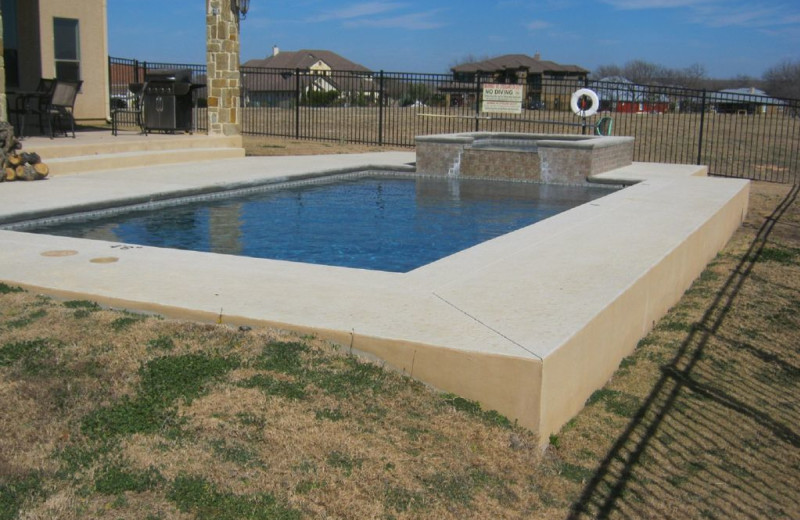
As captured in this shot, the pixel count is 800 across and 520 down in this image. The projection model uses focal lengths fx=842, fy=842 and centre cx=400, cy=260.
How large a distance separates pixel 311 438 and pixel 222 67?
46.8ft

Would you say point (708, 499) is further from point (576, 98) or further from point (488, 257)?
point (576, 98)

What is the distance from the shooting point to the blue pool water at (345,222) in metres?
8.38

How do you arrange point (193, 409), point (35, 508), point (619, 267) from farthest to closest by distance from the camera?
point (619, 267), point (193, 409), point (35, 508)

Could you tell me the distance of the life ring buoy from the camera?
18.2m

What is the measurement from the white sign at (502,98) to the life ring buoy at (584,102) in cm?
184

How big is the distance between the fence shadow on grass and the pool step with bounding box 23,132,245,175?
9716 millimetres

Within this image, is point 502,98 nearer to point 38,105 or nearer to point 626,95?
point 38,105

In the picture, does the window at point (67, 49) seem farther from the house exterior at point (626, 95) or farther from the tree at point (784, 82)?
the tree at point (784, 82)

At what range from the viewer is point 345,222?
10148 mm

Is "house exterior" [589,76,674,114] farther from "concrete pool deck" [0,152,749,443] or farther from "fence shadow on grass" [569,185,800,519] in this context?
"fence shadow on grass" [569,185,800,519]

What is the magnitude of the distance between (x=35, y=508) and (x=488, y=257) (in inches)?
175

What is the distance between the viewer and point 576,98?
18.5 metres

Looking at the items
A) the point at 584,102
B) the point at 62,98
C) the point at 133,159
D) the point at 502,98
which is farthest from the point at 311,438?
the point at 502,98

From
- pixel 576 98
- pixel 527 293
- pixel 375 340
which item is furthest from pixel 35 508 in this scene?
pixel 576 98
